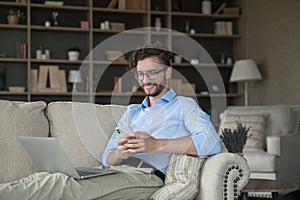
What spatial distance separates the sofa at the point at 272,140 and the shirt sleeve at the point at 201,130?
6.82 feet

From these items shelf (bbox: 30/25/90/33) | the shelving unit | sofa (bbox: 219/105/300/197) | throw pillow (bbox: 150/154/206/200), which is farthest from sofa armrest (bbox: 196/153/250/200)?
shelf (bbox: 30/25/90/33)

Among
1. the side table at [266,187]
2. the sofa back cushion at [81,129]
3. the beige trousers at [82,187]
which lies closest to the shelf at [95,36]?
the side table at [266,187]

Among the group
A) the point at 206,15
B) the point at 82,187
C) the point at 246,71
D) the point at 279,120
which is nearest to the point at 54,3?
the point at 206,15

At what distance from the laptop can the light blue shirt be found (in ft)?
0.79

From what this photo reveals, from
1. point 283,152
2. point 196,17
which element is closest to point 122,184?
point 283,152

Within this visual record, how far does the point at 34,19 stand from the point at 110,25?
88 centimetres

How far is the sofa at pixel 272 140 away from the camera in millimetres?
4719

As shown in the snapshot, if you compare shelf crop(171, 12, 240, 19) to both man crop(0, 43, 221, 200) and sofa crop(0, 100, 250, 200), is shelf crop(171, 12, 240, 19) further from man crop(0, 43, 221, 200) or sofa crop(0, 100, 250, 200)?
man crop(0, 43, 221, 200)

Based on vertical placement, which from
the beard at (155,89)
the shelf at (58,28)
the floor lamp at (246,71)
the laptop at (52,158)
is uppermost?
the shelf at (58,28)

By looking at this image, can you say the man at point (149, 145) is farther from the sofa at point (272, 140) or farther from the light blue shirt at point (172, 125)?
the sofa at point (272, 140)

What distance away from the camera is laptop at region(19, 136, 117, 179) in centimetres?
252

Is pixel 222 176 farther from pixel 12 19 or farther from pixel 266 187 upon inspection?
pixel 12 19

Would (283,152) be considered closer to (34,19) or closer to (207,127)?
(207,127)

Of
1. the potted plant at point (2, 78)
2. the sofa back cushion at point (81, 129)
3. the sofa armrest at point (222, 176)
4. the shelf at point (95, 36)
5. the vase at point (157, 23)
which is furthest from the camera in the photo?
the vase at point (157, 23)
